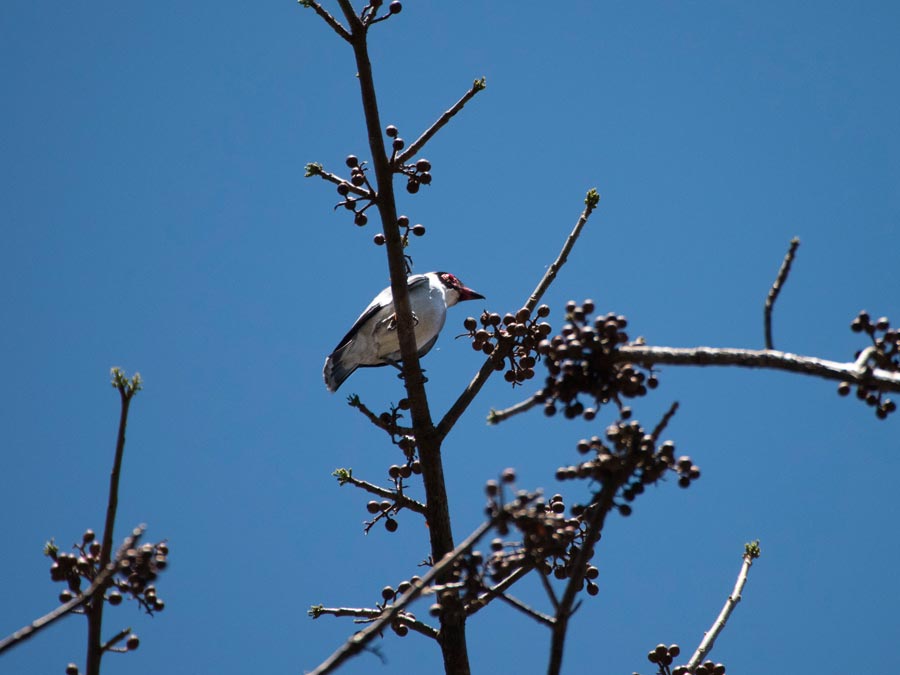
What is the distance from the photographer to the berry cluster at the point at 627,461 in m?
3.16

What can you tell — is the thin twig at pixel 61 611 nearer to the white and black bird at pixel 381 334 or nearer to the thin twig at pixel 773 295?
the thin twig at pixel 773 295

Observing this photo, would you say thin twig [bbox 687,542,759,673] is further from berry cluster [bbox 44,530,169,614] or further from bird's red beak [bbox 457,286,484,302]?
bird's red beak [bbox 457,286,484,302]

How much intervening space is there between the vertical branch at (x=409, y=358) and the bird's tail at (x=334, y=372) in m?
3.46

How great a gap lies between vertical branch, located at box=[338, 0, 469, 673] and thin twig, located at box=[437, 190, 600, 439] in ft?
Answer: 0.42

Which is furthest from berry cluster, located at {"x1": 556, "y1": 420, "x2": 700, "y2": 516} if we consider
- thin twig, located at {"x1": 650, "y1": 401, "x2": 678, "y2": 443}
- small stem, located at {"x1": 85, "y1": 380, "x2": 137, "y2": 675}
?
small stem, located at {"x1": 85, "y1": 380, "x2": 137, "y2": 675}

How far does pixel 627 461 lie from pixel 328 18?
362 cm

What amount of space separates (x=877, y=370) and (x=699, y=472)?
738 mm

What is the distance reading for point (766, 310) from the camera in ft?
10.9

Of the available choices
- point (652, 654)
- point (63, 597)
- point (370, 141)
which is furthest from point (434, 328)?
point (63, 597)

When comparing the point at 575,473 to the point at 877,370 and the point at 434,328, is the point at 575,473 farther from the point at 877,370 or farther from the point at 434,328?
Result: the point at 434,328

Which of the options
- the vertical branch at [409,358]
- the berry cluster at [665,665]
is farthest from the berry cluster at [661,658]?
the vertical branch at [409,358]

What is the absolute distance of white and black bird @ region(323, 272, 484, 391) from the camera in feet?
31.2

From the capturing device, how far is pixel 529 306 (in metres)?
6.44

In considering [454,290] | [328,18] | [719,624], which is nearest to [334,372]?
[454,290]
